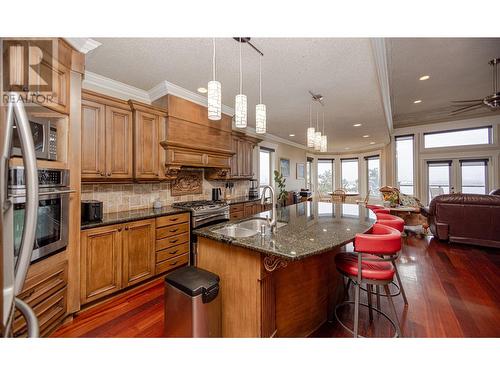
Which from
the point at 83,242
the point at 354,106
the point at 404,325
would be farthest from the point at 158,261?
the point at 354,106

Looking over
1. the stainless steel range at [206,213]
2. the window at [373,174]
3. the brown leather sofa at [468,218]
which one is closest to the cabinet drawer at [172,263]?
the stainless steel range at [206,213]

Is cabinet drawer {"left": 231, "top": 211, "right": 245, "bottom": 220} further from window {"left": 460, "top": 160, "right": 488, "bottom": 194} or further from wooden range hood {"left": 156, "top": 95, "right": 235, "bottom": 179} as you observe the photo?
window {"left": 460, "top": 160, "right": 488, "bottom": 194}

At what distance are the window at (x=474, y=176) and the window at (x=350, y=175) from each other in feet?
10.2

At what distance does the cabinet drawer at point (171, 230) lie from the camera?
244 cm

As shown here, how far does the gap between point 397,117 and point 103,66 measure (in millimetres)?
7068

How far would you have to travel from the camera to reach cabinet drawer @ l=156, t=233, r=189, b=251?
7.99ft

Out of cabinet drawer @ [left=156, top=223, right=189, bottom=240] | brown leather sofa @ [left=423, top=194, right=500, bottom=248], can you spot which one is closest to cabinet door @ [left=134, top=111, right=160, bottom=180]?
cabinet drawer @ [left=156, top=223, right=189, bottom=240]

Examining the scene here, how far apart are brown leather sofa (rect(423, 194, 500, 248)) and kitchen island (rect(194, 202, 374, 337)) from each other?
11.0 ft

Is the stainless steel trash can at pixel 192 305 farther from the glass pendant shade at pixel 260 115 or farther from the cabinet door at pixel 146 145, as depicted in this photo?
the cabinet door at pixel 146 145

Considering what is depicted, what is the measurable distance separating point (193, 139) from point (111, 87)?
1209 millimetres

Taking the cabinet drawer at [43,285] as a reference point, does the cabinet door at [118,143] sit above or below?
above
